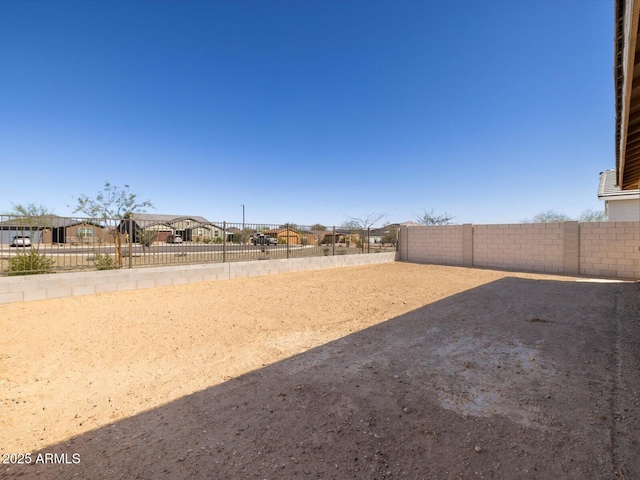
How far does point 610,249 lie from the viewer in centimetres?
1038

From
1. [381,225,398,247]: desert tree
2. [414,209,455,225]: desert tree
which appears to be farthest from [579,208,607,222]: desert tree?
[381,225,398,247]: desert tree

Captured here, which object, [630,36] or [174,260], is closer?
[630,36]

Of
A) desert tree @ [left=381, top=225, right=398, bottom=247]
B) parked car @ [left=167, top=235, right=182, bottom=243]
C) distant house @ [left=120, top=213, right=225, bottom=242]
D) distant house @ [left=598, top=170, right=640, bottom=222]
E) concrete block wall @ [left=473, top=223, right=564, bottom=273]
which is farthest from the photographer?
desert tree @ [left=381, top=225, right=398, bottom=247]

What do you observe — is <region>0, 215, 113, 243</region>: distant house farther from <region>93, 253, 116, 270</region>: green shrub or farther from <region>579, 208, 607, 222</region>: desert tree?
<region>579, 208, 607, 222</region>: desert tree

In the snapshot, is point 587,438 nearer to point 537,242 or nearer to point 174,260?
point 174,260

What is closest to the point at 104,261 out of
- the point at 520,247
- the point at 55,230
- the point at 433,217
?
the point at 55,230

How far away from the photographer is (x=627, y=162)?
22.7 feet

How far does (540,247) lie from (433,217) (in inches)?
714

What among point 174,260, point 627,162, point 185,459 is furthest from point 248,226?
point 627,162

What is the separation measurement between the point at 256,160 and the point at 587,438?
21654mm

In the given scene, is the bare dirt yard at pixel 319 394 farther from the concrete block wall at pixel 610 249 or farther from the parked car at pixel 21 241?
the concrete block wall at pixel 610 249

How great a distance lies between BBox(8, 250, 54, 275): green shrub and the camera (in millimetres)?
6586

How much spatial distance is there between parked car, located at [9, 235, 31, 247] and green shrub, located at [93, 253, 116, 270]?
136 cm

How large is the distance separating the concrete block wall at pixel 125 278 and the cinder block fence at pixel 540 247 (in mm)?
7488
